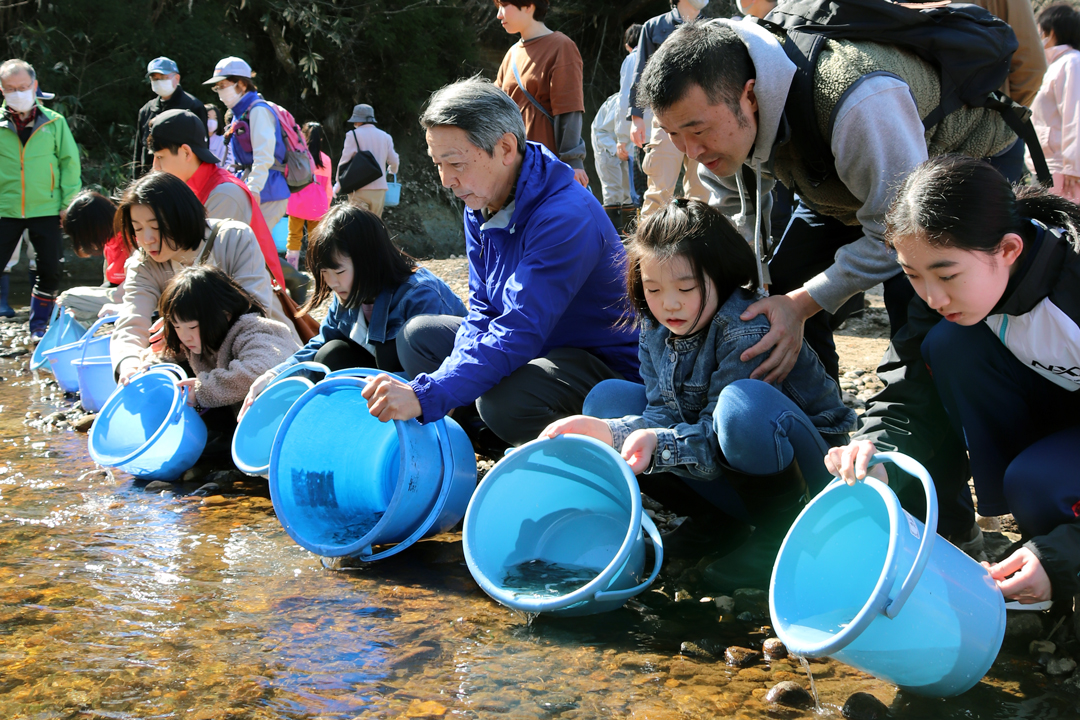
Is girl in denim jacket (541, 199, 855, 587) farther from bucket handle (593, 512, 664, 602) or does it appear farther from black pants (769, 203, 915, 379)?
black pants (769, 203, 915, 379)

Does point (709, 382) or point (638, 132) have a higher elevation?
point (638, 132)

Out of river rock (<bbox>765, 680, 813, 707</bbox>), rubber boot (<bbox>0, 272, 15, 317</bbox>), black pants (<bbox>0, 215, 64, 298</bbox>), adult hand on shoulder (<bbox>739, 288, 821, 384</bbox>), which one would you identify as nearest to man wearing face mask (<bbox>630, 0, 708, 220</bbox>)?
adult hand on shoulder (<bbox>739, 288, 821, 384</bbox>)

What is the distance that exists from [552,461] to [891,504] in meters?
0.99

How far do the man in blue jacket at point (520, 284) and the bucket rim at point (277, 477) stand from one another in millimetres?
121

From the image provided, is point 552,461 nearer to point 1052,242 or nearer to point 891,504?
point 891,504

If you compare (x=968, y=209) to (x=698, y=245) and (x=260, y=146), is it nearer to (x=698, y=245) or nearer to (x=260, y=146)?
(x=698, y=245)

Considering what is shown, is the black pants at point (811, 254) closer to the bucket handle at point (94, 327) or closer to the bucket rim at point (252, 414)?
the bucket rim at point (252, 414)

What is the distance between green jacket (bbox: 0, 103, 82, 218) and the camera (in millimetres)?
6410

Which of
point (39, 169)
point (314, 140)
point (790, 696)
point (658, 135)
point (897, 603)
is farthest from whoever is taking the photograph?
point (314, 140)

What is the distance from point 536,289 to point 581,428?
0.53 m

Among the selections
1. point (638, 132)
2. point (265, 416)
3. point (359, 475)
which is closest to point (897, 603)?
point (359, 475)

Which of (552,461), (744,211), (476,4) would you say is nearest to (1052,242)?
(744,211)

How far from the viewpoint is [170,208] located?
3725mm

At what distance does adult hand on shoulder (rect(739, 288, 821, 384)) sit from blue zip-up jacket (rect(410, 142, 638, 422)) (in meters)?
0.58
